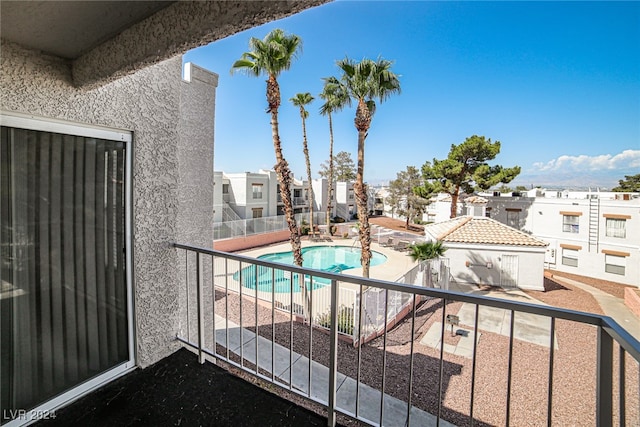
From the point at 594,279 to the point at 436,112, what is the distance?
2383 cm

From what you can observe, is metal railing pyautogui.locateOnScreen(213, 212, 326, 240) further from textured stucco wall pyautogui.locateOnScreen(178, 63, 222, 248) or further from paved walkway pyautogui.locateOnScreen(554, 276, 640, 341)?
paved walkway pyautogui.locateOnScreen(554, 276, 640, 341)

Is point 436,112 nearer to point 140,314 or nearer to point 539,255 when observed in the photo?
point 539,255

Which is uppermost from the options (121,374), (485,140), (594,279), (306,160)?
(485,140)

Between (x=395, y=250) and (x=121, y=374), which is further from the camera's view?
(x=395, y=250)

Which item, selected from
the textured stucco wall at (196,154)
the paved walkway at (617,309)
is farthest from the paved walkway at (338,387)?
the paved walkway at (617,309)

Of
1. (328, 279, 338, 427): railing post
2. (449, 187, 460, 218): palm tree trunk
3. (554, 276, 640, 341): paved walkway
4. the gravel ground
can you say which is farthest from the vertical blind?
(449, 187, 460, 218): palm tree trunk

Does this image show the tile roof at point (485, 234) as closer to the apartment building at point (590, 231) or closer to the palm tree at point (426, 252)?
the palm tree at point (426, 252)

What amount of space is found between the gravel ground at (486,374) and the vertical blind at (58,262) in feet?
12.1

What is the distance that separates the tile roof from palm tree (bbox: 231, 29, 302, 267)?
8.15 m

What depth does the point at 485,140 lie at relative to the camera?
22.6 m

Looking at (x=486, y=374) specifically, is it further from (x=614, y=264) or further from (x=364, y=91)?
(x=614, y=264)

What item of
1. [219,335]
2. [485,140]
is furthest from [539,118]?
[219,335]

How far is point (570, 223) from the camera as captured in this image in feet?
58.5

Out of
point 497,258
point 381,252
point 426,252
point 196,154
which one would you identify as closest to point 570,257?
point 497,258
